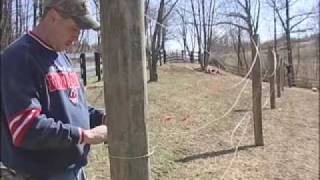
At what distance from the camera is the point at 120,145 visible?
1.83 metres

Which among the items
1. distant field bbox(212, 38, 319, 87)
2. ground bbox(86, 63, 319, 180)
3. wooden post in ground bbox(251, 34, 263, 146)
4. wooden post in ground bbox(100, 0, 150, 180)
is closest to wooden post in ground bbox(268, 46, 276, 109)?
ground bbox(86, 63, 319, 180)

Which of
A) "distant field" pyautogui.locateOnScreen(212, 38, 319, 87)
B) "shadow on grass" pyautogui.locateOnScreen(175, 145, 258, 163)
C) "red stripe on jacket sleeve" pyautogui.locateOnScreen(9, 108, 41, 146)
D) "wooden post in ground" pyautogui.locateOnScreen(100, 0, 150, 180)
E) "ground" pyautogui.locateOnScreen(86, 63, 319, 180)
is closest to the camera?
"wooden post in ground" pyautogui.locateOnScreen(100, 0, 150, 180)

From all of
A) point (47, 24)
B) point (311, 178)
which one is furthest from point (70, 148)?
point (311, 178)

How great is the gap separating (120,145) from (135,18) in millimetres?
450

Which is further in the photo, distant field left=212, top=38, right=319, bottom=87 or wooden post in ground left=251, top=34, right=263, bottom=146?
distant field left=212, top=38, right=319, bottom=87

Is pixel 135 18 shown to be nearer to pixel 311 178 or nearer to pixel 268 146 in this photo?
pixel 311 178

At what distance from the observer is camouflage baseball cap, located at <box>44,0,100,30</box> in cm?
204

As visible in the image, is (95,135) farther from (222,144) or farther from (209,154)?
(222,144)

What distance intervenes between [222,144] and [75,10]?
541 cm

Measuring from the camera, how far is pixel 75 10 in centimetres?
204

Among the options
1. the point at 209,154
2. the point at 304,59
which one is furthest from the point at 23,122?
the point at 304,59

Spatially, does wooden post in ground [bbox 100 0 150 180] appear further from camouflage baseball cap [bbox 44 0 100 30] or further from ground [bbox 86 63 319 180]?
ground [bbox 86 63 319 180]

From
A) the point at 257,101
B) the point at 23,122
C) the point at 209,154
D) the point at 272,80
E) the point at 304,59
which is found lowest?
the point at 209,154

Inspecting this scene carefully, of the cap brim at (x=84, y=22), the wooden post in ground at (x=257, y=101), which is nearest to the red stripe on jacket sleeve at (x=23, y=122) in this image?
the cap brim at (x=84, y=22)
